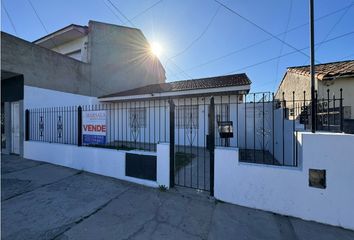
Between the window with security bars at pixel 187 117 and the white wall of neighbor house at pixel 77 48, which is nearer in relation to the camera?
the window with security bars at pixel 187 117

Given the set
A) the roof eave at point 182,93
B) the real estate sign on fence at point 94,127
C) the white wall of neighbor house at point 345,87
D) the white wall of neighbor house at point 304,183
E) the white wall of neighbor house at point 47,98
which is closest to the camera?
the white wall of neighbor house at point 304,183

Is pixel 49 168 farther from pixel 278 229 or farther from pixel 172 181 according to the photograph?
pixel 278 229

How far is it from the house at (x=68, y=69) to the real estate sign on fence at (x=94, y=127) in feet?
14.7

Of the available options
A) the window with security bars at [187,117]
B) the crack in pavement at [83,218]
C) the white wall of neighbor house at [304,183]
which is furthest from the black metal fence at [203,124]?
the crack in pavement at [83,218]

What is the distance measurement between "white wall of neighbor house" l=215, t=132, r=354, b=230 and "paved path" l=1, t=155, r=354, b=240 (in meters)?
0.18

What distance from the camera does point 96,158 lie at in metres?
6.38

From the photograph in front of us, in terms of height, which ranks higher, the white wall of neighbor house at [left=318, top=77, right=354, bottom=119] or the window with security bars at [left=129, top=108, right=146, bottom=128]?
the white wall of neighbor house at [left=318, top=77, right=354, bottom=119]

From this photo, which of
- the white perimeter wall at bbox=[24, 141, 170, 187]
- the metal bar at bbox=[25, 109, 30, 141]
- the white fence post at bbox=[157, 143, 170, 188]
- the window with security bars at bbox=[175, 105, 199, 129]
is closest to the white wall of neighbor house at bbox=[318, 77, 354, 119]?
the window with security bars at bbox=[175, 105, 199, 129]

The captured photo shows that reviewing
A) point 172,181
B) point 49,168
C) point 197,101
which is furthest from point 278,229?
point 197,101

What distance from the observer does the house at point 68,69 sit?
350 inches

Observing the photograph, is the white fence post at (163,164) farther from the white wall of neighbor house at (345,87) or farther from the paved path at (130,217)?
the white wall of neighbor house at (345,87)

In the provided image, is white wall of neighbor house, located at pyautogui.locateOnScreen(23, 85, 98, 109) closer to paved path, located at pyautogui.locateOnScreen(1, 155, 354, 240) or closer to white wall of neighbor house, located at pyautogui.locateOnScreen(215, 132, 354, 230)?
paved path, located at pyautogui.locateOnScreen(1, 155, 354, 240)

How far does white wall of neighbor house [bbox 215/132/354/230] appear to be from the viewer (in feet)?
11.3

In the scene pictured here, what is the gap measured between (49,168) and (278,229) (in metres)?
7.28
